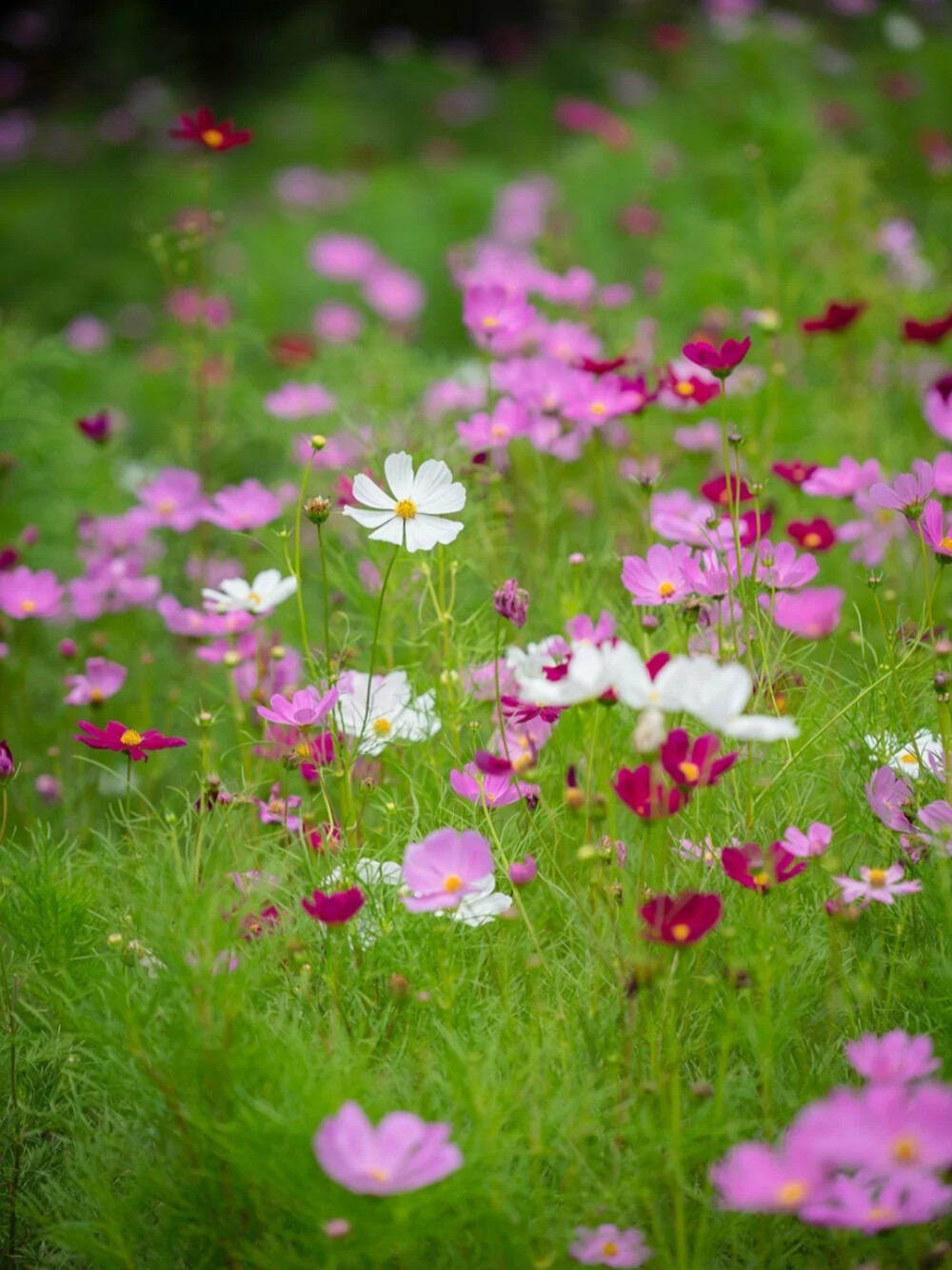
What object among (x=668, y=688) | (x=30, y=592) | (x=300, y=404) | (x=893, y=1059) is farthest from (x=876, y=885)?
(x=300, y=404)

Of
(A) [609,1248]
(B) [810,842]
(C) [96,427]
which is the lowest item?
(C) [96,427]

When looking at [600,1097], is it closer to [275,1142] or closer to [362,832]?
[275,1142]

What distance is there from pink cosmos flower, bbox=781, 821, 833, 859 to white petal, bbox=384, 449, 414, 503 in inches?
15.8

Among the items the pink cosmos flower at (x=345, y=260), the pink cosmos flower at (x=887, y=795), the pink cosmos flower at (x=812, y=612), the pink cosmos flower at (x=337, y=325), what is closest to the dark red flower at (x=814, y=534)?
the pink cosmos flower at (x=812, y=612)

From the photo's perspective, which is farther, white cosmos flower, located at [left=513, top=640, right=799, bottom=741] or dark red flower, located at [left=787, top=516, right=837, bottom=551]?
dark red flower, located at [left=787, top=516, right=837, bottom=551]

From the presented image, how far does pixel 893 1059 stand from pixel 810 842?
19 cm

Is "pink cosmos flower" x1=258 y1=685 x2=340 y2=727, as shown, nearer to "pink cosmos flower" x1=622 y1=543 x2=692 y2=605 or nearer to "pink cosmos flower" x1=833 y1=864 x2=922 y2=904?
"pink cosmos flower" x1=622 y1=543 x2=692 y2=605

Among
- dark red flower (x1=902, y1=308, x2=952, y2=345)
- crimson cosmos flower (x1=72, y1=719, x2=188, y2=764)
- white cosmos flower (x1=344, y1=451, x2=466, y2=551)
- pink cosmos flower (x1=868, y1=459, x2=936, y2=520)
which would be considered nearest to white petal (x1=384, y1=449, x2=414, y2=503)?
white cosmos flower (x1=344, y1=451, x2=466, y2=551)

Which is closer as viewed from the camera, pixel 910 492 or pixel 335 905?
pixel 335 905

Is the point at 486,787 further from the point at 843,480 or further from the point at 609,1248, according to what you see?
the point at 843,480

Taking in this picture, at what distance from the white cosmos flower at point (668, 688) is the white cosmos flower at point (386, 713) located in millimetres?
334

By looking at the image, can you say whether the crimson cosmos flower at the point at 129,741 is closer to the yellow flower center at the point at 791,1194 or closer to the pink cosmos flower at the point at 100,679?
the pink cosmos flower at the point at 100,679

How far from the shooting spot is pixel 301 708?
1.00 metres

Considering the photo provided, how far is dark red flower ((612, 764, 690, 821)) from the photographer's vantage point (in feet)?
2.53
